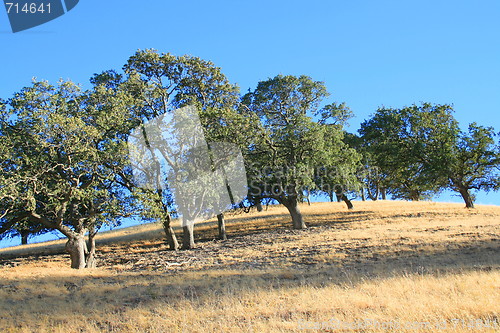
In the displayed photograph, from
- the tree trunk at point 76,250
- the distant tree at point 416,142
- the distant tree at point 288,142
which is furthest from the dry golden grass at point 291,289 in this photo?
the distant tree at point 416,142

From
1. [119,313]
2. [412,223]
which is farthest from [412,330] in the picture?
[412,223]

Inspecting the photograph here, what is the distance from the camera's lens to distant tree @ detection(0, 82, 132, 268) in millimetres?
22469

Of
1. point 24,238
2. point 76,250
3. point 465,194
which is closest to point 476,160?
point 465,194

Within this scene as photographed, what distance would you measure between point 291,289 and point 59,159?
17.9 meters

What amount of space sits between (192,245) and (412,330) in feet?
77.2

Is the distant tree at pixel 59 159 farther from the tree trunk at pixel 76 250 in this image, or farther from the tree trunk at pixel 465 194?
the tree trunk at pixel 465 194

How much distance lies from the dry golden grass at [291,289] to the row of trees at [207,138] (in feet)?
15.1

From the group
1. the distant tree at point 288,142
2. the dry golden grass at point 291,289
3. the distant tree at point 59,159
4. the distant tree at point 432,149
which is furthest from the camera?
the distant tree at point 432,149

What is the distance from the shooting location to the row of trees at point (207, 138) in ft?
76.3

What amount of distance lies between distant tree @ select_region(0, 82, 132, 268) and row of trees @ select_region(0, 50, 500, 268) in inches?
2.9

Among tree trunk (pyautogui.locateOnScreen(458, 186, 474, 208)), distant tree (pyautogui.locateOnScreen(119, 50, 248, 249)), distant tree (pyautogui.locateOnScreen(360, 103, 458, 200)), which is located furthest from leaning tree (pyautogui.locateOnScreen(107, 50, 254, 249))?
tree trunk (pyautogui.locateOnScreen(458, 186, 474, 208))

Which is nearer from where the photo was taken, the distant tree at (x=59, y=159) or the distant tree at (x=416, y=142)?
the distant tree at (x=59, y=159)

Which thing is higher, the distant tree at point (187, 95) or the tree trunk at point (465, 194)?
the distant tree at point (187, 95)

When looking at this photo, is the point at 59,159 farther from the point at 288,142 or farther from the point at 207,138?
the point at 288,142
